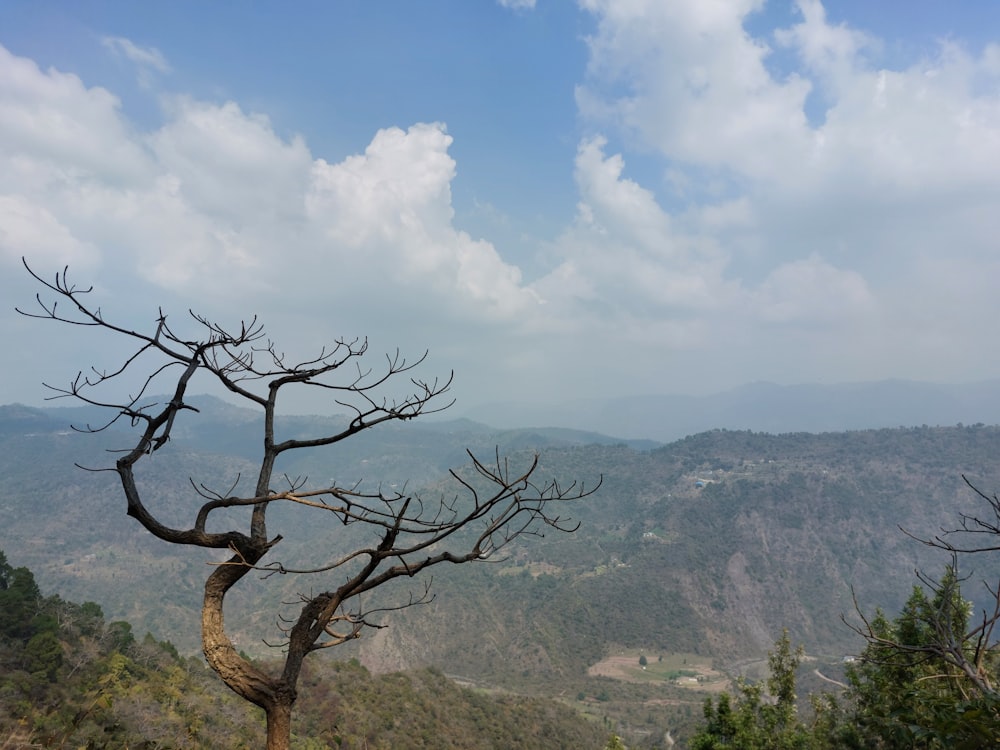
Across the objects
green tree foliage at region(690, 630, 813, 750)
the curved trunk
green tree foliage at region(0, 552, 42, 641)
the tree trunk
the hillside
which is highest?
the curved trunk

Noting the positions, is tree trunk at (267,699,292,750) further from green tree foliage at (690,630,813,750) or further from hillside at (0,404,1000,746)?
hillside at (0,404,1000,746)

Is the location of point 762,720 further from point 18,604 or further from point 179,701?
point 18,604

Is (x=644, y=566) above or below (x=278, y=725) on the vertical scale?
below

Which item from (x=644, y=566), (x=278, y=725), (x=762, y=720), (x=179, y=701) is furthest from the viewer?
(x=644, y=566)

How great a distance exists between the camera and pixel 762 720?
18641mm

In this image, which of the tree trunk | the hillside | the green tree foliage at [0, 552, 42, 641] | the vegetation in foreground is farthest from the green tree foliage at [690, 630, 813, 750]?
the hillside

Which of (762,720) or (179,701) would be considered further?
(179,701)

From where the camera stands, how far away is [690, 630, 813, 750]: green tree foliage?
53.4ft

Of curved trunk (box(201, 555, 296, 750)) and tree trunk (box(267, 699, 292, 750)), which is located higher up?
curved trunk (box(201, 555, 296, 750))

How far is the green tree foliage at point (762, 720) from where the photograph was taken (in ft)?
53.4

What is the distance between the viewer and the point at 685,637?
286ft

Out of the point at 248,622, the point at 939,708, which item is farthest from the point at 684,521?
the point at 939,708

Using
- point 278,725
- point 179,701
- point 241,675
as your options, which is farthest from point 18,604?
point 278,725

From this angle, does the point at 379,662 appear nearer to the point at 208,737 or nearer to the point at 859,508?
the point at 208,737
